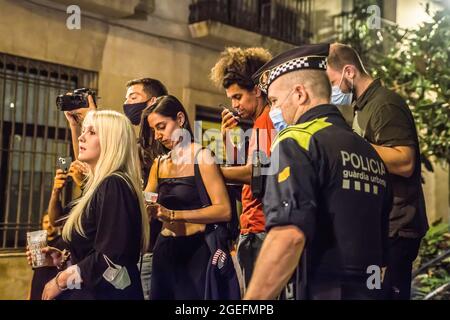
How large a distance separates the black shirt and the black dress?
1.01 m

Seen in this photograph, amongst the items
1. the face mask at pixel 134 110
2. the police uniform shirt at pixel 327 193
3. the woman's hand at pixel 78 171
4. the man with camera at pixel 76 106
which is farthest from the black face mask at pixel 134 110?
the police uniform shirt at pixel 327 193

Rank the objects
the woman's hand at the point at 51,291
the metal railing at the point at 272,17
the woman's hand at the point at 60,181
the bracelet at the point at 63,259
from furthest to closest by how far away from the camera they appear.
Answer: the metal railing at the point at 272,17 < the woman's hand at the point at 60,181 < the bracelet at the point at 63,259 < the woman's hand at the point at 51,291

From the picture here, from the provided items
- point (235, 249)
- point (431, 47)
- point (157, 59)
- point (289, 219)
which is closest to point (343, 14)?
point (431, 47)

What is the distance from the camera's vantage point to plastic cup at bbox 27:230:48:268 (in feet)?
9.05

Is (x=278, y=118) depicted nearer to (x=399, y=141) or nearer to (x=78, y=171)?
(x=399, y=141)

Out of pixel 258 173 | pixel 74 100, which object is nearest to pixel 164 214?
pixel 258 173

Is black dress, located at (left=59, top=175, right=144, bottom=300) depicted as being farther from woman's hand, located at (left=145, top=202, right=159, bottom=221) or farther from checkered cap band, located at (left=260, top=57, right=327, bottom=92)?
checkered cap band, located at (left=260, top=57, right=327, bottom=92)

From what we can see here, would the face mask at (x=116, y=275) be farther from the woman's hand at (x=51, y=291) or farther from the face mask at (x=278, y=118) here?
the face mask at (x=278, y=118)

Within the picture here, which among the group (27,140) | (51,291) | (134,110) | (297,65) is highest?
(297,65)

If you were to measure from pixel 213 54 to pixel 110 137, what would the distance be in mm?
1000

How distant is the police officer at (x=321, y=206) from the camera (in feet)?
6.38

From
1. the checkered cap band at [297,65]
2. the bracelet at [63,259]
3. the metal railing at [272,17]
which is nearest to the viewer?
the checkered cap band at [297,65]

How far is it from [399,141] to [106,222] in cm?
119

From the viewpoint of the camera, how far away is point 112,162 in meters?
2.50
